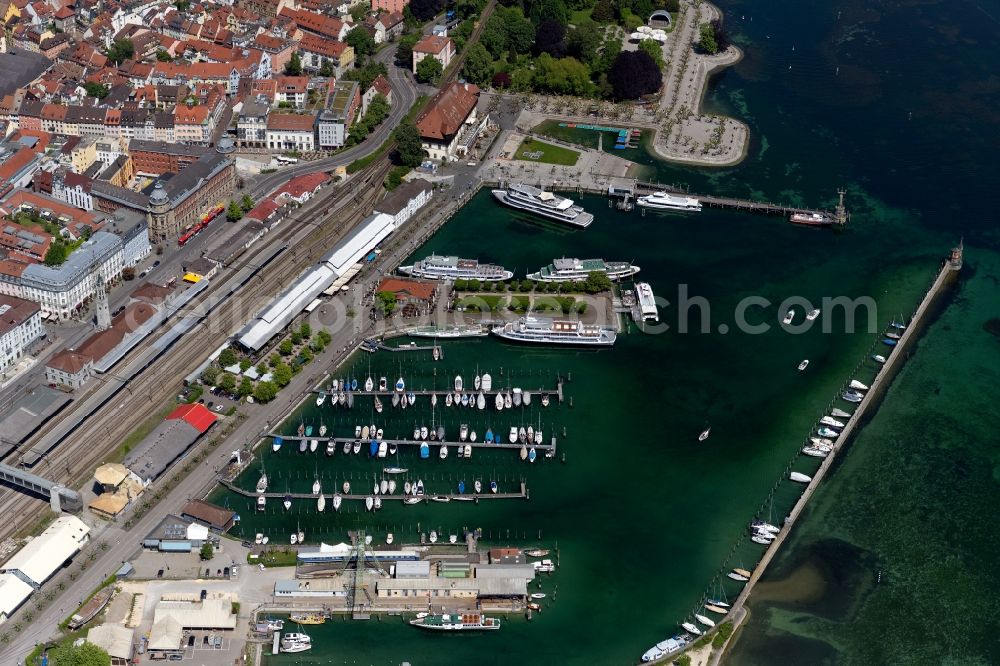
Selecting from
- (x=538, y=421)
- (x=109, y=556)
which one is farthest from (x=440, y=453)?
(x=109, y=556)

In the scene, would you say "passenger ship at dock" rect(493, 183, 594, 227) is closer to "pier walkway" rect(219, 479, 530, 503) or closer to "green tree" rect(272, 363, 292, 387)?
"green tree" rect(272, 363, 292, 387)

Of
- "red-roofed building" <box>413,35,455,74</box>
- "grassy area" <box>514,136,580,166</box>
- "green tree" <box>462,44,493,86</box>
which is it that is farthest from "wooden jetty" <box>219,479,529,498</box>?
"red-roofed building" <box>413,35,455,74</box>

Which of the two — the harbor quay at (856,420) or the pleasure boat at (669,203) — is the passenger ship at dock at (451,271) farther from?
the harbor quay at (856,420)

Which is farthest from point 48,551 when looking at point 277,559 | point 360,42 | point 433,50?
point 360,42

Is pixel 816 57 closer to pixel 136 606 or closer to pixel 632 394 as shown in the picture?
pixel 632 394

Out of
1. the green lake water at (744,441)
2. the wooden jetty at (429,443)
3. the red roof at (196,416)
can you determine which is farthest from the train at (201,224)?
the wooden jetty at (429,443)

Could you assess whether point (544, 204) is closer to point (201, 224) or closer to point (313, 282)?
point (313, 282)
